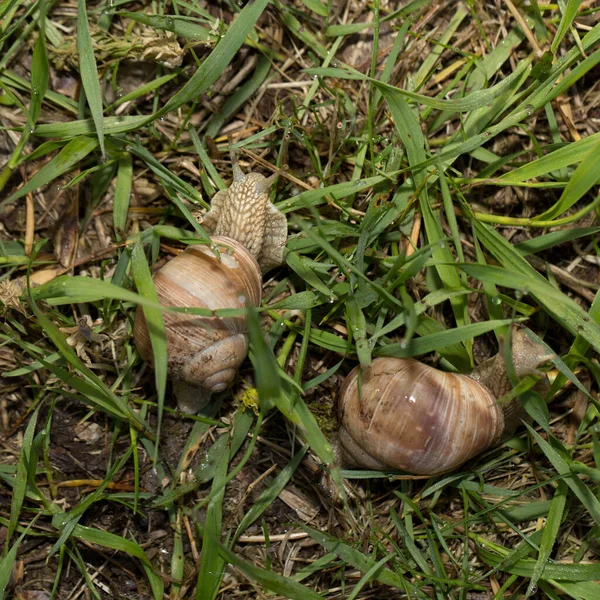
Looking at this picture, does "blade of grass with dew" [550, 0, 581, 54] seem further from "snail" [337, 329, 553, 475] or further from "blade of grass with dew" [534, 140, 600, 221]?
"snail" [337, 329, 553, 475]

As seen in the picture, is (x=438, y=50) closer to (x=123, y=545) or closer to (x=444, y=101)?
(x=444, y=101)

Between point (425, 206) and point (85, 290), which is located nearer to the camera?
point (85, 290)

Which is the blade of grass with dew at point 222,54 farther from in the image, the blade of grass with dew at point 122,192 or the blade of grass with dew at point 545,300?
the blade of grass with dew at point 545,300

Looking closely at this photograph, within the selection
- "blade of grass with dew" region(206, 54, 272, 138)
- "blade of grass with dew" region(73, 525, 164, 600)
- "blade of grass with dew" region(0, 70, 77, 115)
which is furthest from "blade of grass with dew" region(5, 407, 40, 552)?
"blade of grass with dew" region(206, 54, 272, 138)

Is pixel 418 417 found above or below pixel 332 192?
below

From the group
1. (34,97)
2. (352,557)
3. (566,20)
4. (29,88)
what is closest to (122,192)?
(34,97)

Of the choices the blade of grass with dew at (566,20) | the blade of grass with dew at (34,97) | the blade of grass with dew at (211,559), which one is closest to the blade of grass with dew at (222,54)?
the blade of grass with dew at (34,97)

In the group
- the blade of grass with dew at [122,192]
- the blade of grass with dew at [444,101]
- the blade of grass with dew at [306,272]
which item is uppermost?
the blade of grass with dew at [444,101]
